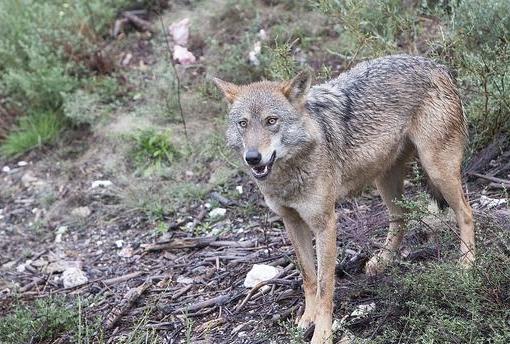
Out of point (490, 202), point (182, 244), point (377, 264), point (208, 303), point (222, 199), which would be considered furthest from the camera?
point (222, 199)

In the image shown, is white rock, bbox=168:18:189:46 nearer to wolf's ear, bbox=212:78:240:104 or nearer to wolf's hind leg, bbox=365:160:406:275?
wolf's hind leg, bbox=365:160:406:275

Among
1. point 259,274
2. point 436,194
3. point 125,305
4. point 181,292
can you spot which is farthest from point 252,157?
point 125,305

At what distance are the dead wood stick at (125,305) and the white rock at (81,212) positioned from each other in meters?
1.86

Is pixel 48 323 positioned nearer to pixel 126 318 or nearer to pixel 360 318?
pixel 126 318

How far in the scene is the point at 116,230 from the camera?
787 centimetres

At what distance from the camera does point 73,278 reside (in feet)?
22.7

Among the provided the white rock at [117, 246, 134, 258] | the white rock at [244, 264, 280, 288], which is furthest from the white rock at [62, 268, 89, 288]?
the white rock at [244, 264, 280, 288]

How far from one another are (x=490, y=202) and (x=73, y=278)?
3679mm

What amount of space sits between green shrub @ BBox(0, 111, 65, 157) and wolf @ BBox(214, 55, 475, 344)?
4617 millimetres

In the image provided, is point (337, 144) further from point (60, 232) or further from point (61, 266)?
point (60, 232)

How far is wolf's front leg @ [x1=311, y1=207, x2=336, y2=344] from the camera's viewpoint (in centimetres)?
514

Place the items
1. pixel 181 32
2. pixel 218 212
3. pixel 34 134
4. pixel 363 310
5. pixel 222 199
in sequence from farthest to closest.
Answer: pixel 181 32 → pixel 34 134 → pixel 222 199 → pixel 218 212 → pixel 363 310

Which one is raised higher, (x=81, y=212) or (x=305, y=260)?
(x=305, y=260)

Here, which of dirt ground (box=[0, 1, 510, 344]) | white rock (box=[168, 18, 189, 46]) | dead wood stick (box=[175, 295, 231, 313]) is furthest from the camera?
white rock (box=[168, 18, 189, 46])
